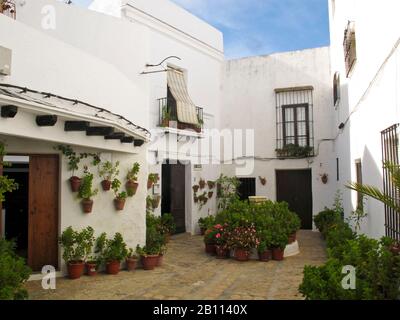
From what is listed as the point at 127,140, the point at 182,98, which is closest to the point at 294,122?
the point at 182,98

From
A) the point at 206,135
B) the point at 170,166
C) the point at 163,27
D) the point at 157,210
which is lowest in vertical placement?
the point at 157,210

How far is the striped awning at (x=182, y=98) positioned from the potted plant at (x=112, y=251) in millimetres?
5491

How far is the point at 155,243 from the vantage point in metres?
9.11

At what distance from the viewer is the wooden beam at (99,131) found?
7016mm

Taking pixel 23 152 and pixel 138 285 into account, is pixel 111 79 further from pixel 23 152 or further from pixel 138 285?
pixel 138 285

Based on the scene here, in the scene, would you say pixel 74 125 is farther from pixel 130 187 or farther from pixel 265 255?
pixel 265 255

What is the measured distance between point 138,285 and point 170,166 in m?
6.44

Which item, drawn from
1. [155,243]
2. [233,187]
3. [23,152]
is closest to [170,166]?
[233,187]

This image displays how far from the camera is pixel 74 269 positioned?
7492 millimetres

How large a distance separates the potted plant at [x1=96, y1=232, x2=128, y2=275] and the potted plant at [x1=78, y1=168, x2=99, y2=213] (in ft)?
2.27

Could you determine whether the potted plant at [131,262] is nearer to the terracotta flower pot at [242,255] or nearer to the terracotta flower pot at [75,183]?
the terracotta flower pot at [75,183]

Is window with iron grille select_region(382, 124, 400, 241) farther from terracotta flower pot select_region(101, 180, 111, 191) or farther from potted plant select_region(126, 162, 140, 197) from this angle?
terracotta flower pot select_region(101, 180, 111, 191)

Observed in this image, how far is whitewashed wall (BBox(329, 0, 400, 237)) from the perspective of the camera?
17.3 feet

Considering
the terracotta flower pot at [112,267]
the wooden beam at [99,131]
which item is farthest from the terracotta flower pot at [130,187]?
the wooden beam at [99,131]
